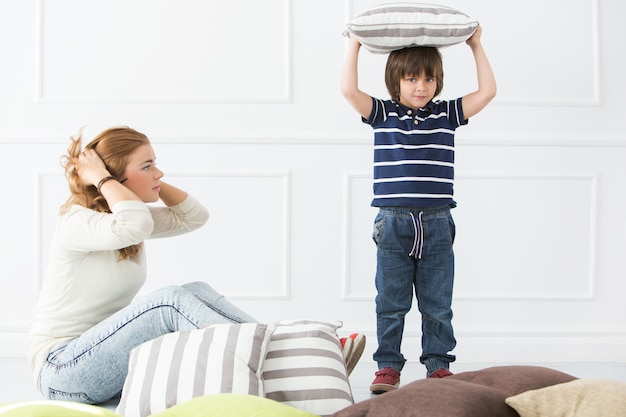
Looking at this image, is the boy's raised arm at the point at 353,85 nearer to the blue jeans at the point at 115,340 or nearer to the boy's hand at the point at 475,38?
the boy's hand at the point at 475,38

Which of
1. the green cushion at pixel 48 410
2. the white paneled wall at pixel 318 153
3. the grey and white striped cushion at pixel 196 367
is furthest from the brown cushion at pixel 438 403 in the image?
the white paneled wall at pixel 318 153

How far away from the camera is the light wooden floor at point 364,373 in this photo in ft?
7.03

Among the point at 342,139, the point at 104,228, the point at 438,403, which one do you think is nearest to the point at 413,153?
the point at 342,139

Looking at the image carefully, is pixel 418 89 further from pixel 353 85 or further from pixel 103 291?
pixel 103 291

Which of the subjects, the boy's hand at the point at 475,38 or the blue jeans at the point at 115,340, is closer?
the blue jeans at the point at 115,340

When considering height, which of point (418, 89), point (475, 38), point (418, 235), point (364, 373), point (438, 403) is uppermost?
point (475, 38)

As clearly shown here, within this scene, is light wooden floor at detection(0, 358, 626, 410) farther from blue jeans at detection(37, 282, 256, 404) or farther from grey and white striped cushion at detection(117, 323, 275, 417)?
grey and white striped cushion at detection(117, 323, 275, 417)

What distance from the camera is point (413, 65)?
6.98 feet

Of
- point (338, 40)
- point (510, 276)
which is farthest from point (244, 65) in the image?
point (510, 276)

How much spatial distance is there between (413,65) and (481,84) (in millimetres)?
229

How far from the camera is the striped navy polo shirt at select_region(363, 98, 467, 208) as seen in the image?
83.5 inches

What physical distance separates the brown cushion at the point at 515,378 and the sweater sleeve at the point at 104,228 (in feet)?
2.95

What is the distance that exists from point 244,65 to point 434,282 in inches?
44.2

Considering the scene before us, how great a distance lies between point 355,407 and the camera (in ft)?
3.54
